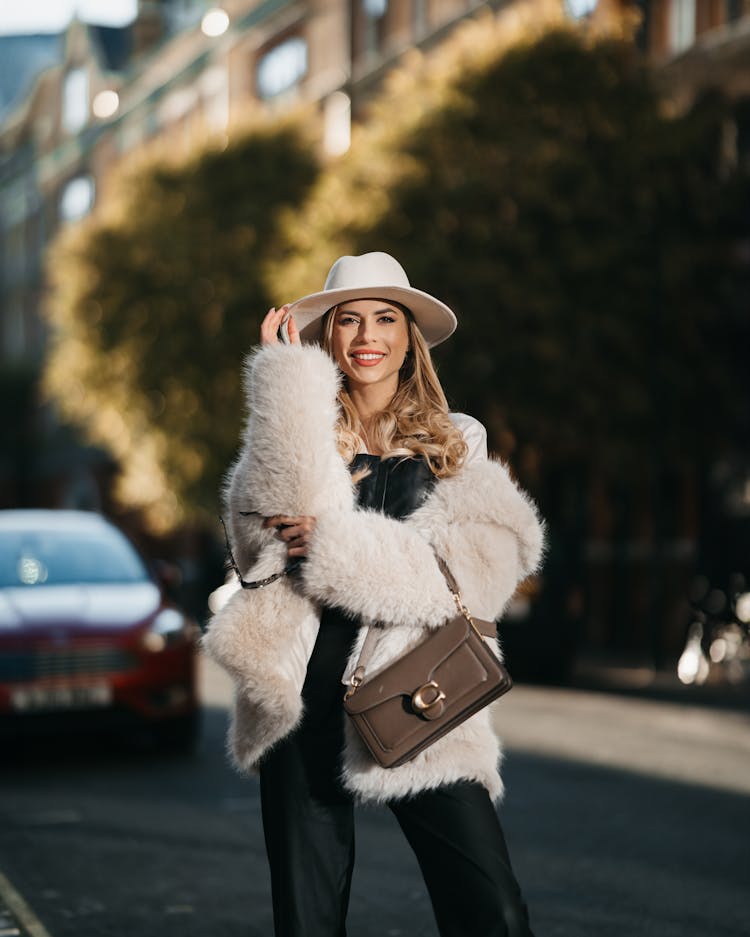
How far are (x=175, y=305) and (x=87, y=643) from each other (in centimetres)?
1757

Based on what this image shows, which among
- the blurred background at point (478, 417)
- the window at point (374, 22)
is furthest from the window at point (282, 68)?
the window at point (374, 22)

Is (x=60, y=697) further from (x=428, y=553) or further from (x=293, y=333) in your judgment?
(x=428, y=553)

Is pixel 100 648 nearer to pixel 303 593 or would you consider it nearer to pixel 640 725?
pixel 640 725

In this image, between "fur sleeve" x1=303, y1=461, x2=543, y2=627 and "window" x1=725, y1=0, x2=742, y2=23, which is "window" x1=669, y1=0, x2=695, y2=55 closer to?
"window" x1=725, y1=0, x2=742, y2=23

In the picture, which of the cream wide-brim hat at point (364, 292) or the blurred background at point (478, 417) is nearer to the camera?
the cream wide-brim hat at point (364, 292)

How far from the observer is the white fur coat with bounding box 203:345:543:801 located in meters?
3.26

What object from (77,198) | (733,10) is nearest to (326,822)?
(733,10)

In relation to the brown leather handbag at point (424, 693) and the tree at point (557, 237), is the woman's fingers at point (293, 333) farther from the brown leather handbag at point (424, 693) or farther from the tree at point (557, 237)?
the tree at point (557, 237)

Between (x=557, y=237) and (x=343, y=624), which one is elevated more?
(x=557, y=237)

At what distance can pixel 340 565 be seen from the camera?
3.26 m

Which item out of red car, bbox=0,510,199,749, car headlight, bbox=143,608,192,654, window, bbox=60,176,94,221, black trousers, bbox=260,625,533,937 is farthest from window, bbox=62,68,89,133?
black trousers, bbox=260,625,533,937

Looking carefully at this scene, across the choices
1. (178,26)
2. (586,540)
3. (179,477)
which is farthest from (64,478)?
(586,540)

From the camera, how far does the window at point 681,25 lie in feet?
76.2

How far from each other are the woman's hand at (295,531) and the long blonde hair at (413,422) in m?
0.19
